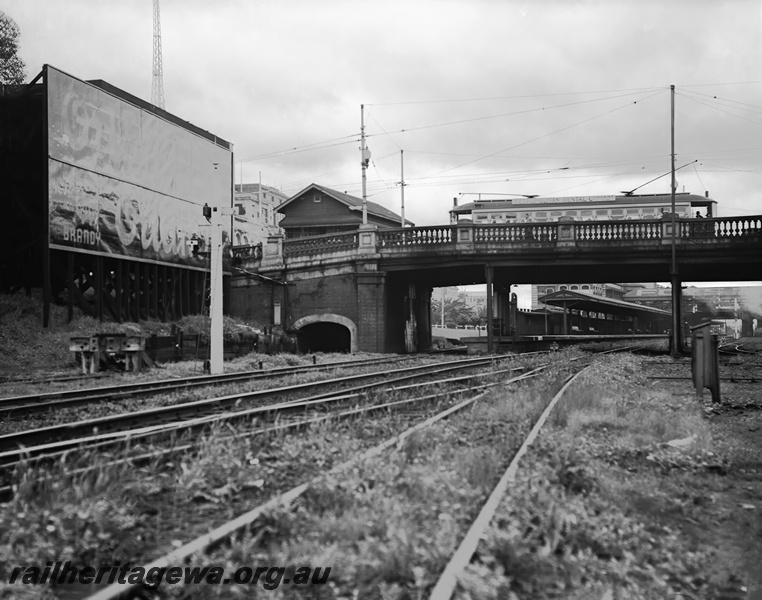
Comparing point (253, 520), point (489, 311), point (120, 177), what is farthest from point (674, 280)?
point (253, 520)

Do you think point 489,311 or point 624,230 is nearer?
point 624,230

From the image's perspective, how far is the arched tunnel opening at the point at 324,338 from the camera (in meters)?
35.6

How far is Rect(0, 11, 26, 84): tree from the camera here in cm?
3834

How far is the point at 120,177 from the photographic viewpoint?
96.0 ft

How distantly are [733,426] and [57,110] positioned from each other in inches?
966

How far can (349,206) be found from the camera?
53125 millimetres

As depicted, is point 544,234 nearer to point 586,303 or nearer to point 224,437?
point 586,303

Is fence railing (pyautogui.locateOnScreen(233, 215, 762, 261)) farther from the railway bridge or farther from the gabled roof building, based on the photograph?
the gabled roof building

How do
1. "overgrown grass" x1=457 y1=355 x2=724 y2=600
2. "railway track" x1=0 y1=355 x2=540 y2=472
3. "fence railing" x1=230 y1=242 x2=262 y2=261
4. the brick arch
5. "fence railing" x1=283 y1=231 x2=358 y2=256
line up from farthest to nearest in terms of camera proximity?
"fence railing" x1=230 y1=242 x2=262 y2=261 < "fence railing" x1=283 y1=231 x2=358 y2=256 < the brick arch < "railway track" x1=0 y1=355 x2=540 y2=472 < "overgrown grass" x1=457 y1=355 x2=724 y2=600

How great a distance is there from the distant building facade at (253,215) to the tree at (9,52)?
14.0 meters

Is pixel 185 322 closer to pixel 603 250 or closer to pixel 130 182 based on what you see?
pixel 130 182

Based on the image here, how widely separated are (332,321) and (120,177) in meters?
11.3

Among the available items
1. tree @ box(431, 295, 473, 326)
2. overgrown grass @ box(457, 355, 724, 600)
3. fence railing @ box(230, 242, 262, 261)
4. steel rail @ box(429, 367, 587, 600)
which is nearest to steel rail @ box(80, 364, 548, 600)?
steel rail @ box(429, 367, 587, 600)

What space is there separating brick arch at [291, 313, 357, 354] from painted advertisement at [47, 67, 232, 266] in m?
5.85
